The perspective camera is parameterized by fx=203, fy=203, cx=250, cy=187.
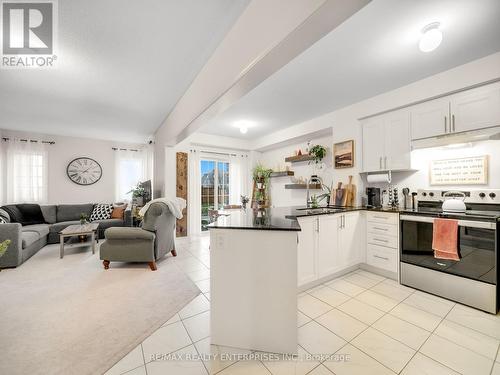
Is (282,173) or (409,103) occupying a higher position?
(409,103)

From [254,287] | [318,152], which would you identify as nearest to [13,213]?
[254,287]

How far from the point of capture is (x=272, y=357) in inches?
59.3

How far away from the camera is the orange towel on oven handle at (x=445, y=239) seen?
6.97ft

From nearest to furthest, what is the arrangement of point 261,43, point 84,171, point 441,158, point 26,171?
1. point 261,43
2. point 441,158
3. point 26,171
4. point 84,171

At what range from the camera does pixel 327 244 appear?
2.67 meters

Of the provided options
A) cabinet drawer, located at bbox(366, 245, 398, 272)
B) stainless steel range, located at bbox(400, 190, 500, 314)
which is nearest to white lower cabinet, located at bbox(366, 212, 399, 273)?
cabinet drawer, located at bbox(366, 245, 398, 272)

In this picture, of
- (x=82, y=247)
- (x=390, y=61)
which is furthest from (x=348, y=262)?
(x=82, y=247)

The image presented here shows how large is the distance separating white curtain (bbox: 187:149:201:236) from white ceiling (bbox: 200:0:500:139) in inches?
81.3

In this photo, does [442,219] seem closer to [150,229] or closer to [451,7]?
[451,7]

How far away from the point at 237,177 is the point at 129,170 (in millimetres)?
3243

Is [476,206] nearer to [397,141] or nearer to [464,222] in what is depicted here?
[464,222]

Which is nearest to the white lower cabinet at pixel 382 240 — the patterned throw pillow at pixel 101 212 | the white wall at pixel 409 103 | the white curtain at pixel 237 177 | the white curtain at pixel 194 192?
the white wall at pixel 409 103

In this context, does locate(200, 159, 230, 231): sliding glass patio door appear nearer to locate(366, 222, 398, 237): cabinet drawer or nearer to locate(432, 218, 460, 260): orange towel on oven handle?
locate(366, 222, 398, 237): cabinet drawer

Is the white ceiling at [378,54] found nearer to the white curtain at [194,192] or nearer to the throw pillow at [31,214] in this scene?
the white curtain at [194,192]
